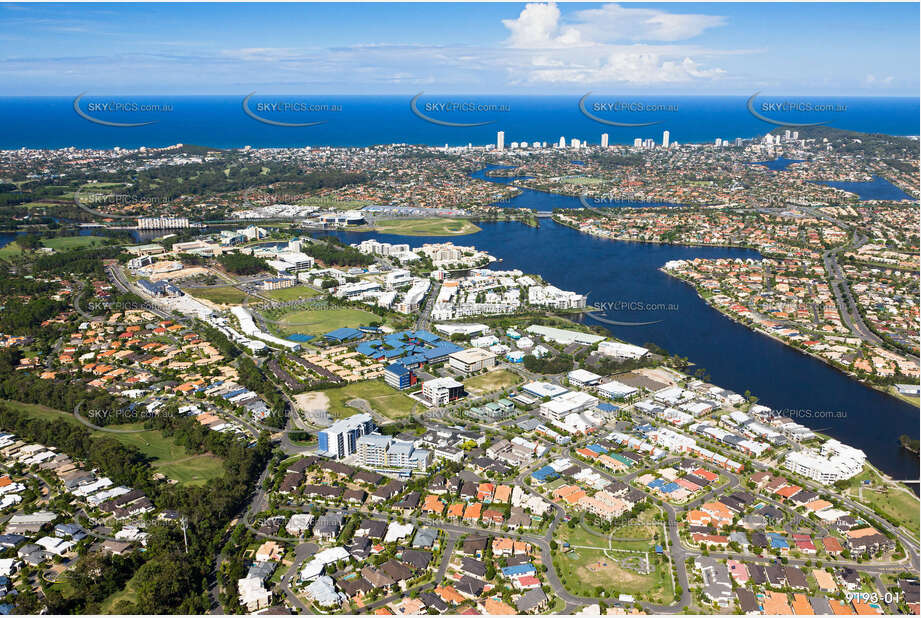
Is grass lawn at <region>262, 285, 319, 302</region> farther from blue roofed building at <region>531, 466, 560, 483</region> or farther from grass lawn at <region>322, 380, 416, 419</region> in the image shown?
blue roofed building at <region>531, 466, 560, 483</region>

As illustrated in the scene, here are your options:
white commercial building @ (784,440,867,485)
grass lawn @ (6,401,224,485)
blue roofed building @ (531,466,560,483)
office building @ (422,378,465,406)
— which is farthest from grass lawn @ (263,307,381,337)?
white commercial building @ (784,440,867,485)

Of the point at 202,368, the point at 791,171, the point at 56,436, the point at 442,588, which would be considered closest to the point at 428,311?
the point at 202,368

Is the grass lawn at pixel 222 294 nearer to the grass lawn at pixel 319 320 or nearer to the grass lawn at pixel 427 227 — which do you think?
the grass lawn at pixel 319 320

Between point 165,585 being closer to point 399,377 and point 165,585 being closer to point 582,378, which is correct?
point 399,377

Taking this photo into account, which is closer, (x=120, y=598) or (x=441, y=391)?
(x=120, y=598)

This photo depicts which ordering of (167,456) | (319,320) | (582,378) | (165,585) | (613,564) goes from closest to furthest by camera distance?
1. (165,585)
2. (613,564)
3. (167,456)
4. (582,378)
5. (319,320)

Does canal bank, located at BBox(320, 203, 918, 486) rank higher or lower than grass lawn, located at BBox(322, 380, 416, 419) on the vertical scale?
higher

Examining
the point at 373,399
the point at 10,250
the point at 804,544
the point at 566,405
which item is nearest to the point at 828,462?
the point at 804,544
